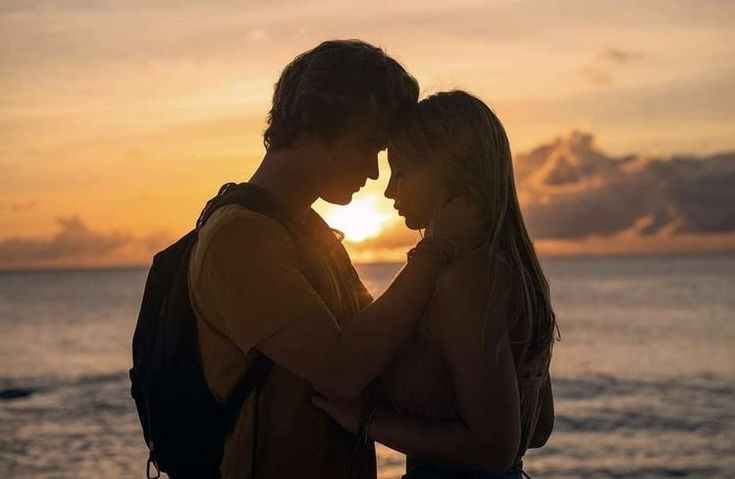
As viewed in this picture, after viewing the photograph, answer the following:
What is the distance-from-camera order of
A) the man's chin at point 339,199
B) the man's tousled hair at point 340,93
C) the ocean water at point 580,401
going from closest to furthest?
the man's tousled hair at point 340,93
the man's chin at point 339,199
the ocean water at point 580,401

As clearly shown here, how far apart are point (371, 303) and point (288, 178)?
534mm

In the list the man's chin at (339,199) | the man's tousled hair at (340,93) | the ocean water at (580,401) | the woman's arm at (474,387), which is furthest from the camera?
the ocean water at (580,401)

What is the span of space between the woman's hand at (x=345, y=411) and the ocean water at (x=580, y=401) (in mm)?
11126

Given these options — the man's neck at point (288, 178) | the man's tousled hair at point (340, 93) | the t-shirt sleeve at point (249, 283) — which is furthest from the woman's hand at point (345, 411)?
the man's tousled hair at point (340, 93)

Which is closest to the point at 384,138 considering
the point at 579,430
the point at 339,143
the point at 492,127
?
the point at 339,143

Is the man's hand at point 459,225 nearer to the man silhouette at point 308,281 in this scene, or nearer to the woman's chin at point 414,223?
the man silhouette at point 308,281

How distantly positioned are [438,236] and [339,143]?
19.6 inches

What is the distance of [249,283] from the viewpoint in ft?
10.6

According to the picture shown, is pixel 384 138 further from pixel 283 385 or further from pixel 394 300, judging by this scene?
pixel 283 385

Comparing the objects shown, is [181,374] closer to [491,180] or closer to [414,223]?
[414,223]

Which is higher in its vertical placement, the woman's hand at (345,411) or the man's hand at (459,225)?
the man's hand at (459,225)

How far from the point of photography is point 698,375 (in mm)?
29328

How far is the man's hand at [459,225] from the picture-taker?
335 centimetres

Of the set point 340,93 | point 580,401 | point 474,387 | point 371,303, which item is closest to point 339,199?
point 340,93
